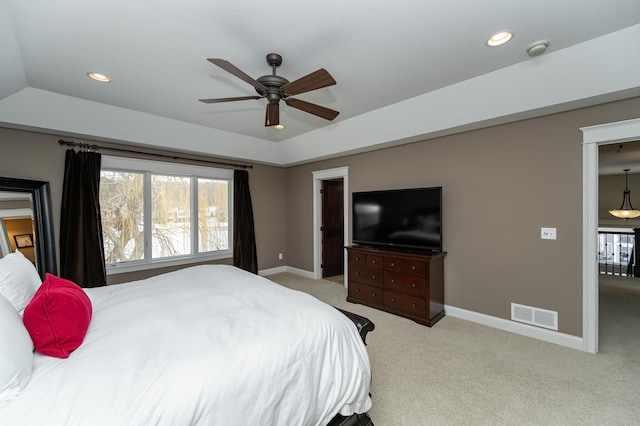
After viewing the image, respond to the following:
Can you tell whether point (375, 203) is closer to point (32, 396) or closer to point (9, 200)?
point (32, 396)

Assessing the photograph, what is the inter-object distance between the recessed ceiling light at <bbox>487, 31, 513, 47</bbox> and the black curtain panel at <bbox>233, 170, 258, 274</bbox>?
13.6ft

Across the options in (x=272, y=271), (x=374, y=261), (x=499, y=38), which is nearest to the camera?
(x=499, y=38)

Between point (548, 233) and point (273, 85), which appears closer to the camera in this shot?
point (273, 85)

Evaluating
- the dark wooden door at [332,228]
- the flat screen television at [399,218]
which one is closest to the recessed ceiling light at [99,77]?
the flat screen television at [399,218]

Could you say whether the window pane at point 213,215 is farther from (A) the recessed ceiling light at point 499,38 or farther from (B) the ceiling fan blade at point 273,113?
(A) the recessed ceiling light at point 499,38

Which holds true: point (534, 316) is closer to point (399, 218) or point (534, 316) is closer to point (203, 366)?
point (399, 218)

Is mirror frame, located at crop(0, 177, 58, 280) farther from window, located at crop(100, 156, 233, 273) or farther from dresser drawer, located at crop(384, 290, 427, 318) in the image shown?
dresser drawer, located at crop(384, 290, 427, 318)

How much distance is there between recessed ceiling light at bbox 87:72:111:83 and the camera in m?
2.57

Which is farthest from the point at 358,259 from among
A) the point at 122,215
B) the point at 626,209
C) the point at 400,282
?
the point at 626,209

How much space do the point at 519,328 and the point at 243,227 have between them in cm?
437

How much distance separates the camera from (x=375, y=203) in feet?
13.1

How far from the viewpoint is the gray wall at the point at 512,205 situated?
8.71ft

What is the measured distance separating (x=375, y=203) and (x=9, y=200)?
436 cm

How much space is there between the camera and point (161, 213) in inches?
168
